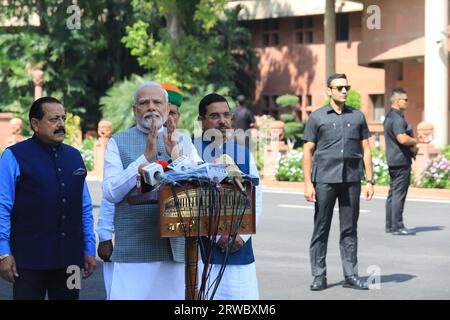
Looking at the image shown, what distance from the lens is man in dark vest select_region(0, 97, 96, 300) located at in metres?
6.52

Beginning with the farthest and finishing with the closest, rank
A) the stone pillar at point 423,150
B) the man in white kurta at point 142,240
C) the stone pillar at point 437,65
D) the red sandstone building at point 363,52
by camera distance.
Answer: the red sandstone building at point 363,52
the stone pillar at point 437,65
the stone pillar at point 423,150
the man in white kurta at point 142,240

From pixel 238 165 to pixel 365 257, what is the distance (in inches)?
251

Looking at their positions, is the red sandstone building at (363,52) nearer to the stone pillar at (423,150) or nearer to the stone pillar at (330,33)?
the stone pillar at (330,33)

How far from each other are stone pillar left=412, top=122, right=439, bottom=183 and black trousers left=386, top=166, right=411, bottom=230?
727cm

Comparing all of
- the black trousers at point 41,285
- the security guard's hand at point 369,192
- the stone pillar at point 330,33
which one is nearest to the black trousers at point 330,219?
the security guard's hand at point 369,192

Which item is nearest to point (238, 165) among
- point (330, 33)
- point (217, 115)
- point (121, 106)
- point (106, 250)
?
point (217, 115)

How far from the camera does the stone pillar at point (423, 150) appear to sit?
22797 millimetres

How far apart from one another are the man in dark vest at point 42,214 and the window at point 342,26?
1292 inches

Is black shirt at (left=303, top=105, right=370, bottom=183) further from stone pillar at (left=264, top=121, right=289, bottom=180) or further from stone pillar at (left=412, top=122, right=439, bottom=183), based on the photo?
stone pillar at (left=264, top=121, right=289, bottom=180)

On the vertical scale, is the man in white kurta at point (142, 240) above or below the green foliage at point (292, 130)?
above

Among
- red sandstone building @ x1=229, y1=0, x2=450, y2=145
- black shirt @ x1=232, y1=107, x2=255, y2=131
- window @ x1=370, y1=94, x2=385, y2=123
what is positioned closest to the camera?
black shirt @ x1=232, y1=107, x2=255, y2=131

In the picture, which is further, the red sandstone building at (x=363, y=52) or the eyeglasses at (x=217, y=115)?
the red sandstone building at (x=363, y=52)

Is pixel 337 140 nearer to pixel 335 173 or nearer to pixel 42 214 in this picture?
pixel 335 173

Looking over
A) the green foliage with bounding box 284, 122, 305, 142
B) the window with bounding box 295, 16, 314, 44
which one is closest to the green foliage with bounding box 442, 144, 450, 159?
the green foliage with bounding box 284, 122, 305, 142
